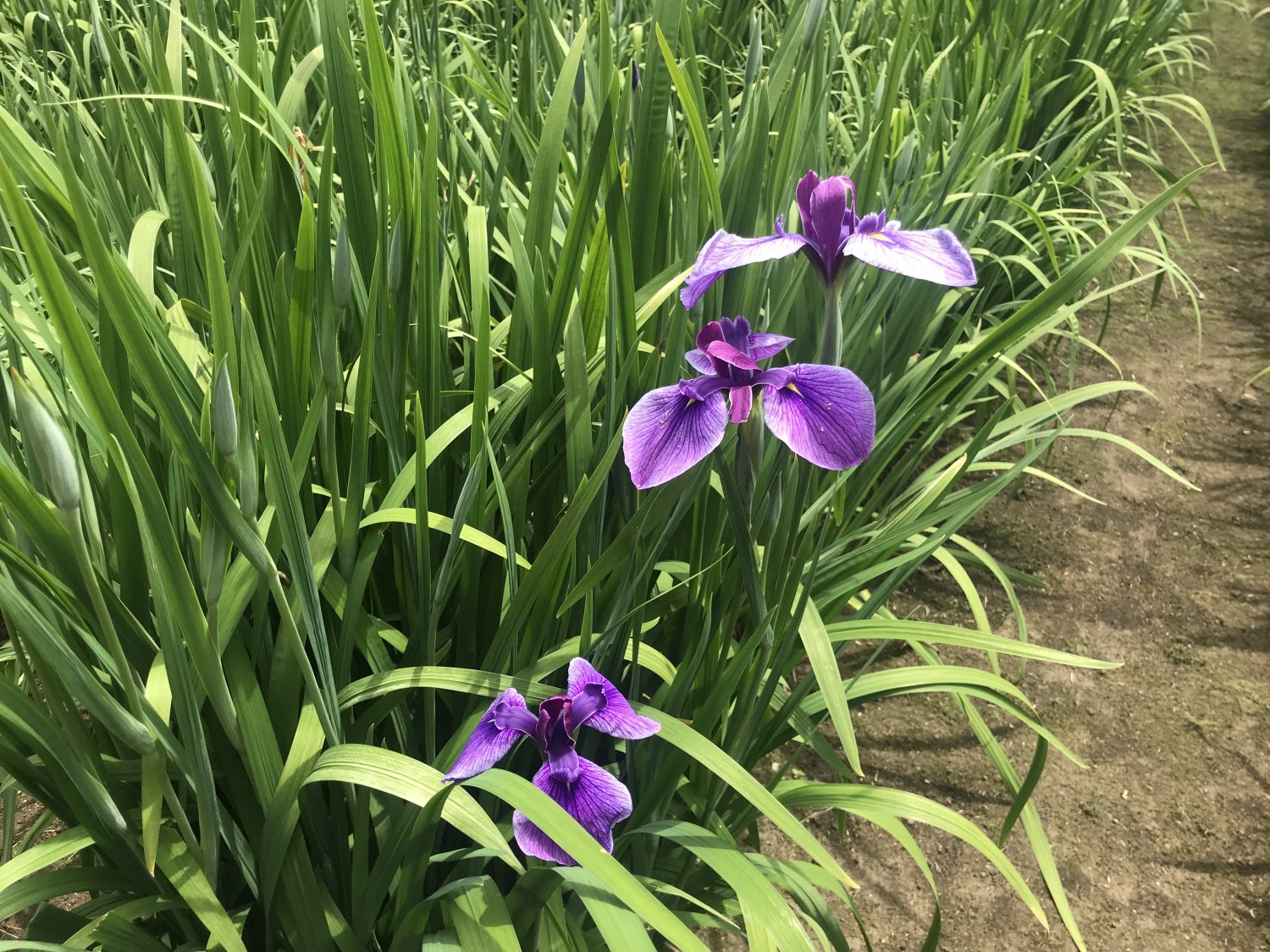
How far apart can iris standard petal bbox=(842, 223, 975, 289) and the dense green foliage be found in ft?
0.30

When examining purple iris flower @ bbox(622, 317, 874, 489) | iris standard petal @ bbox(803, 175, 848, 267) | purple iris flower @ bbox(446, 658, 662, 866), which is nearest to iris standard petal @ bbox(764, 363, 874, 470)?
purple iris flower @ bbox(622, 317, 874, 489)

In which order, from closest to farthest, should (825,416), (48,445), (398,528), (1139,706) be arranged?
(48,445) → (825,416) → (398,528) → (1139,706)

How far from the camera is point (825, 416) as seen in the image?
0.60 metres

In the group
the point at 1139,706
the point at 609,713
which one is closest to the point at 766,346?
the point at 609,713

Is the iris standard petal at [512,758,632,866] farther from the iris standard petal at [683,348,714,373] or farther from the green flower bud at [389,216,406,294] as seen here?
the green flower bud at [389,216,406,294]

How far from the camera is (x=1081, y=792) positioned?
4.58 feet

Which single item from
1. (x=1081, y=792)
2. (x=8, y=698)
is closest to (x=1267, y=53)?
(x=1081, y=792)

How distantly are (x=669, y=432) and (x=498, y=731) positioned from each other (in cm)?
26

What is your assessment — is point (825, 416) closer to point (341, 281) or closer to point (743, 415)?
point (743, 415)

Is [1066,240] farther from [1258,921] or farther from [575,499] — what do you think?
[575,499]

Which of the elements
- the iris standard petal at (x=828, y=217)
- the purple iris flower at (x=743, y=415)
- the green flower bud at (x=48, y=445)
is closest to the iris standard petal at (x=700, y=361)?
the purple iris flower at (x=743, y=415)

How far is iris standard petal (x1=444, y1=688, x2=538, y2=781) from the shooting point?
644 millimetres

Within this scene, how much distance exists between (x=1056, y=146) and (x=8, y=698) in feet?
8.43

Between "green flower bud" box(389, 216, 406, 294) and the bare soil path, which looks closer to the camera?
"green flower bud" box(389, 216, 406, 294)
